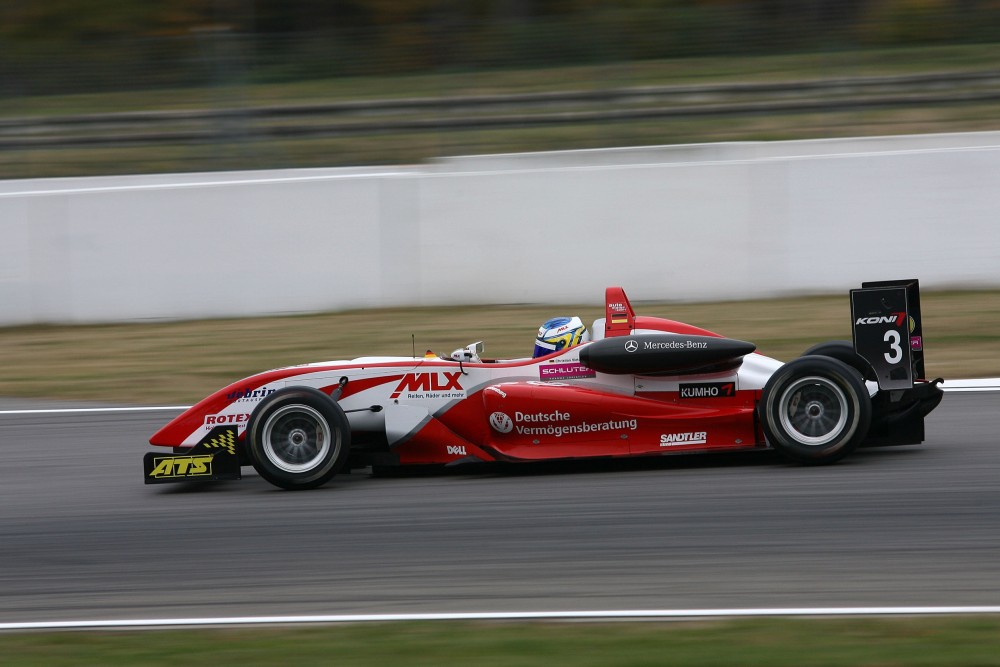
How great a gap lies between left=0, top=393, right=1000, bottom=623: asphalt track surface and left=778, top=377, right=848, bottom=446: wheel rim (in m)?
0.20

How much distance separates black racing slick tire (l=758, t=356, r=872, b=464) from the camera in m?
6.25

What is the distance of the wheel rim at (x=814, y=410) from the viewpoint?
20.6 feet

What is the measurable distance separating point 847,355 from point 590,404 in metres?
1.51

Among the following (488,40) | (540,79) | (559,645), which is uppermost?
(488,40)

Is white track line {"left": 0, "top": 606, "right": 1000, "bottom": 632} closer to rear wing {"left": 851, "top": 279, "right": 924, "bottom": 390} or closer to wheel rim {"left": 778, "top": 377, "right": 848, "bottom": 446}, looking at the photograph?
wheel rim {"left": 778, "top": 377, "right": 848, "bottom": 446}

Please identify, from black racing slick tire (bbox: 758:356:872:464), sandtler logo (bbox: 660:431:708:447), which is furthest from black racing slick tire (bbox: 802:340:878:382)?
sandtler logo (bbox: 660:431:708:447)

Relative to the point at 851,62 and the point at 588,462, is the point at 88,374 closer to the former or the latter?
the point at 588,462

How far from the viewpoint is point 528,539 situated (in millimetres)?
5598

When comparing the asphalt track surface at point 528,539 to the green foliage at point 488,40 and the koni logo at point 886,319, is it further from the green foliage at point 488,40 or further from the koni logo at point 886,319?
the green foliage at point 488,40

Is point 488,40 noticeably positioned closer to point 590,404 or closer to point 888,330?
point 590,404

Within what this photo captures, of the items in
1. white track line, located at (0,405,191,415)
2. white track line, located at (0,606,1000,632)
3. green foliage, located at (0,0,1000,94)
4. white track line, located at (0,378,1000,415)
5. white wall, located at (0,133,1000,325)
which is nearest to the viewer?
white track line, located at (0,606,1000,632)

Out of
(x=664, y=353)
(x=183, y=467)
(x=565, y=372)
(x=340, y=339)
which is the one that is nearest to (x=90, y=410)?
(x=340, y=339)

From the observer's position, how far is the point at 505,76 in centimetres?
1437

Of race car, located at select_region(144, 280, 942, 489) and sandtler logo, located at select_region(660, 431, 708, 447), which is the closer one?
race car, located at select_region(144, 280, 942, 489)
